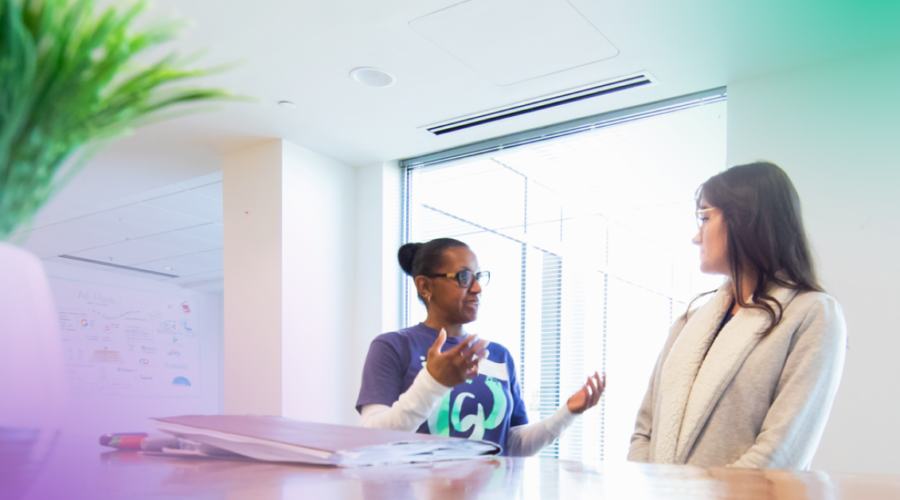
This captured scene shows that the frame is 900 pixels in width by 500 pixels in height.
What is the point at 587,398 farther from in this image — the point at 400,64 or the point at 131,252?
the point at 131,252

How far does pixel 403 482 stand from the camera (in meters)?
0.49

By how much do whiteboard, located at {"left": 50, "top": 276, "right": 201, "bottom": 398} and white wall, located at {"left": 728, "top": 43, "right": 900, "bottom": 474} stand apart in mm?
7516

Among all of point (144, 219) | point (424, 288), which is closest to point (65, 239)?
point (144, 219)

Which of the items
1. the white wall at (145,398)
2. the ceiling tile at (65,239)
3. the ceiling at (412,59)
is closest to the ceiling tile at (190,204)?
the ceiling tile at (65,239)

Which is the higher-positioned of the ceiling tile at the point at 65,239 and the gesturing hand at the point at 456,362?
the ceiling tile at the point at 65,239

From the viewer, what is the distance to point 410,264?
→ 2387 millimetres

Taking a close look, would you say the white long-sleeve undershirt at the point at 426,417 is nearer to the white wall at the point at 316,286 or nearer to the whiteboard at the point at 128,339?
the white wall at the point at 316,286

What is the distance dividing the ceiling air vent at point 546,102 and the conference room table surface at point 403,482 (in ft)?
9.61

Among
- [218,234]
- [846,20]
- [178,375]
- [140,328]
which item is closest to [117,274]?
[140,328]

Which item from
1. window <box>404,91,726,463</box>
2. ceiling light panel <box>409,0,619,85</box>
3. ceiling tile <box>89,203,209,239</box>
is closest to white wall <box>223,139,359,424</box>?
window <box>404,91,726,463</box>

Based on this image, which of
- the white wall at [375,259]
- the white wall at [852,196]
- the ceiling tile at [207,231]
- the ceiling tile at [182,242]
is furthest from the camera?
the ceiling tile at [182,242]

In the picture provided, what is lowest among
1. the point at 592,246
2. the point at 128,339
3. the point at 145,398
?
the point at 145,398

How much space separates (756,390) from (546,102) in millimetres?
2458

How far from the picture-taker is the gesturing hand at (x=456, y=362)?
1275 millimetres
